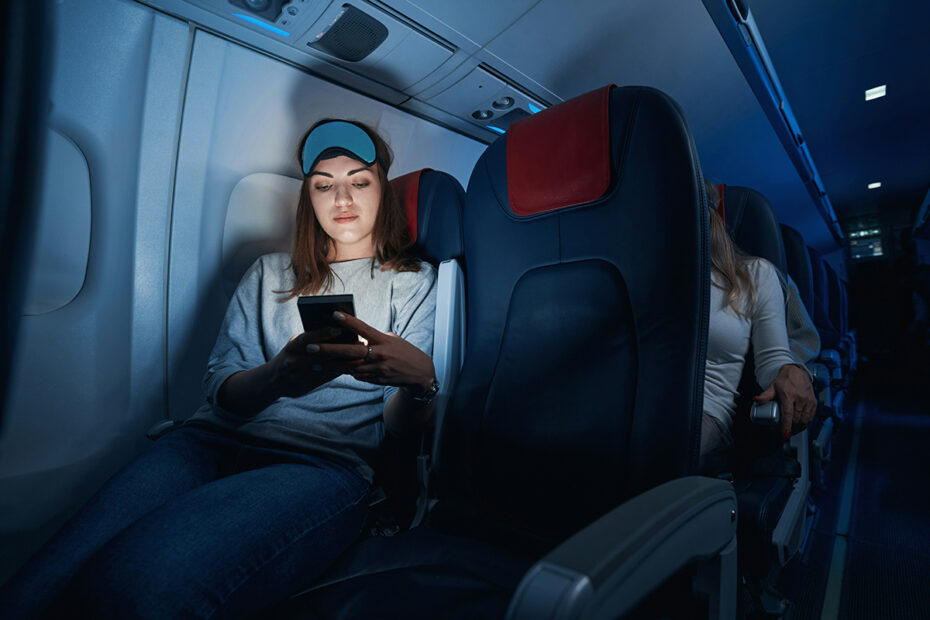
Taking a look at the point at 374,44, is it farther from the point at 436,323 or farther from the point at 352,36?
the point at 436,323

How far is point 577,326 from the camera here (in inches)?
39.2

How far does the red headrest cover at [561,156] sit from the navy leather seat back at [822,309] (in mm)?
3561

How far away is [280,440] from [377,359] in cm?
37

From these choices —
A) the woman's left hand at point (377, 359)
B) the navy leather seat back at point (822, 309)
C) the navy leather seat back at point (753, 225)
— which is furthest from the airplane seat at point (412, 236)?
the navy leather seat back at point (822, 309)

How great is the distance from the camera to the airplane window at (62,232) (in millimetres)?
1522

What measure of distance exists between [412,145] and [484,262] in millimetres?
1777

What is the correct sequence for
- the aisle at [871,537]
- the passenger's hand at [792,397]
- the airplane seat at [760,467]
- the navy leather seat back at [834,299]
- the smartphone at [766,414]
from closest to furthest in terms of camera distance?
the airplane seat at [760,467]
the smartphone at [766,414]
the passenger's hand at [792,397]
the aisle at [871,537]
the navy leather seat back at [834,299]

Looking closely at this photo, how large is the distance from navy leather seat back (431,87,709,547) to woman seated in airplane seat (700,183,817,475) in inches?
27.2

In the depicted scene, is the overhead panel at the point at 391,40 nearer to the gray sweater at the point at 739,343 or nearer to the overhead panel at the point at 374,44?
the overhead panel at the point at 374,44

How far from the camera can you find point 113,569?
72 cm

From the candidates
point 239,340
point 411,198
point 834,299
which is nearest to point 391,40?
point 411,198

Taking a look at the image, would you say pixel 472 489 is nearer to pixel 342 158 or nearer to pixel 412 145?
pixel 342 158

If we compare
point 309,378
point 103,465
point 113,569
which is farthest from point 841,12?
point 103,465

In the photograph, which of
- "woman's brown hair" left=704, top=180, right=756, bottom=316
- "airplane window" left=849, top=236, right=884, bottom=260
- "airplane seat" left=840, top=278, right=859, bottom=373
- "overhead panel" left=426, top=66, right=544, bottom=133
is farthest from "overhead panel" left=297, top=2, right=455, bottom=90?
"airplane window" left=849, top=236, right=884, bottom=260
